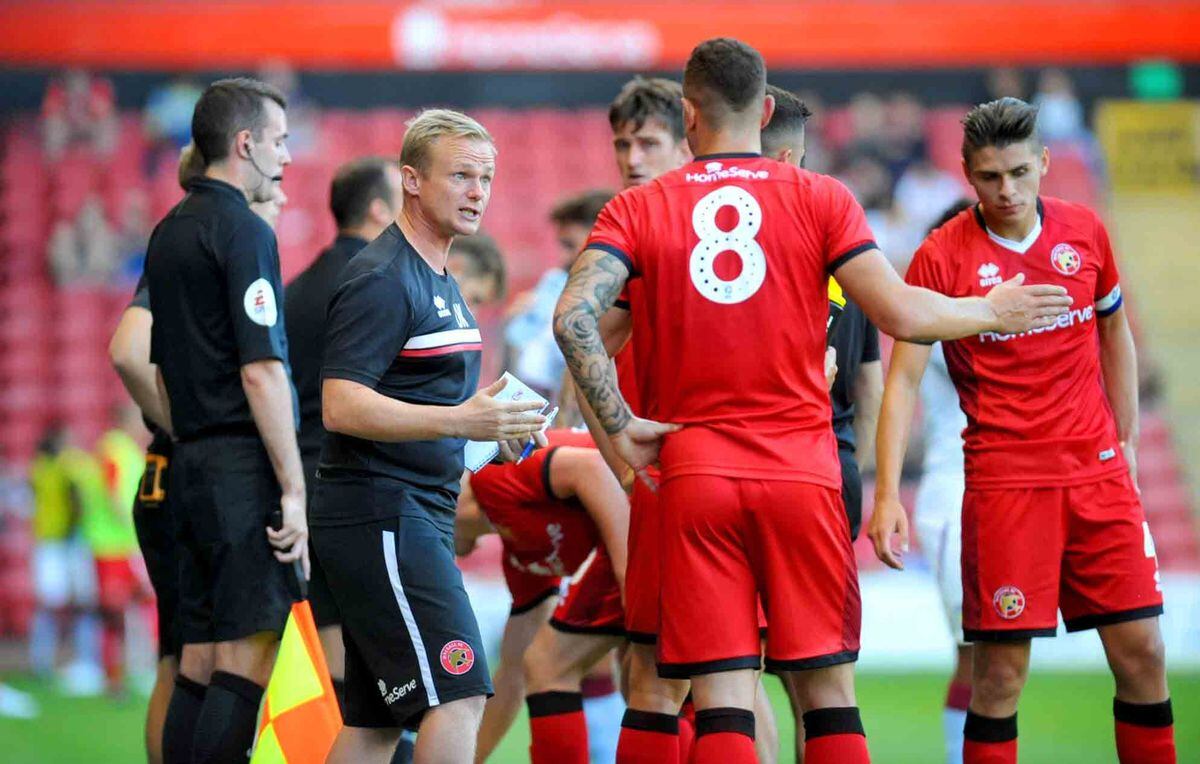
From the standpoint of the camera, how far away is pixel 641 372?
4.49m

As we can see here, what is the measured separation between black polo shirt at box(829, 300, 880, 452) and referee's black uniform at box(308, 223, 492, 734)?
1652 millimetres

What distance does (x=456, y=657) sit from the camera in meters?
4.30

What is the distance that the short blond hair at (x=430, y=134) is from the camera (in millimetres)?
4539

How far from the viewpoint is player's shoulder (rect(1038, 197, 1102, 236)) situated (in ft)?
17.4

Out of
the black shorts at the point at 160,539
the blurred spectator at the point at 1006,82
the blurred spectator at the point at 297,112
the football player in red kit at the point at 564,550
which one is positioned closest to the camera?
the football player in red kit at the point at 564,550

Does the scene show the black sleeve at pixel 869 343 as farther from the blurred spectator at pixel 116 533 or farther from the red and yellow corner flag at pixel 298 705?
the blurred spectator at pixel 116 533

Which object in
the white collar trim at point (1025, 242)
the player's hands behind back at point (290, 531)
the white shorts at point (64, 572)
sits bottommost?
the white shorts at point (64, 572)

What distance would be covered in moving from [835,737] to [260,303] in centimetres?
Result: 229

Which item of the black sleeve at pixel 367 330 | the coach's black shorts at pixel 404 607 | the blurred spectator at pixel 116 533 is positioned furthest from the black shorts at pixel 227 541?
the blurred spectator at pixel 116 533

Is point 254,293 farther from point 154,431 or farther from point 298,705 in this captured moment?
point 298,705

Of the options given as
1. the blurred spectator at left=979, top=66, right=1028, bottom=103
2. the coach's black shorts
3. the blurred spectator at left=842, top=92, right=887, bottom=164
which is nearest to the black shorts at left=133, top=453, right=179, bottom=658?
the coach's black shorts

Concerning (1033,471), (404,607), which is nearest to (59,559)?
(404,607)

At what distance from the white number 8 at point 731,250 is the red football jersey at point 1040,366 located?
1.25m

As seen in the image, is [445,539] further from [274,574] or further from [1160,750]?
[1160,750]
